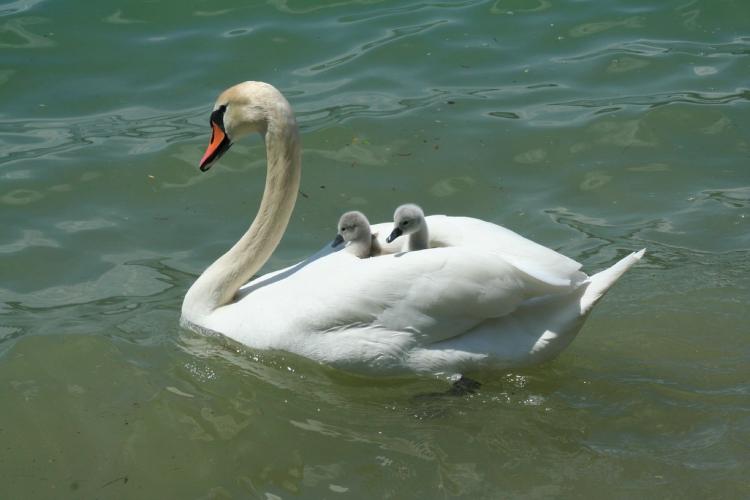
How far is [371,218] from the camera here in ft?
24.8

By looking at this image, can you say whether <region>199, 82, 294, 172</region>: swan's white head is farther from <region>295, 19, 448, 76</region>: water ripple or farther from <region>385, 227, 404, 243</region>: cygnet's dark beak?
<region>295, 19, 448, 76</region>: water ripple

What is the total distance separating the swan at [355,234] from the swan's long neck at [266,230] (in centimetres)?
47

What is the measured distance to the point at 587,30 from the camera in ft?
34.4

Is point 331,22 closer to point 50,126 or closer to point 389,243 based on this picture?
point 50,126

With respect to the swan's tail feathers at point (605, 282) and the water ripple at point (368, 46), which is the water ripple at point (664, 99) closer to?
the water ripple at point (368, 46)

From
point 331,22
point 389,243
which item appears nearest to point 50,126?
point 331,22

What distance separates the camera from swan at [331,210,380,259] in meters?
5.86

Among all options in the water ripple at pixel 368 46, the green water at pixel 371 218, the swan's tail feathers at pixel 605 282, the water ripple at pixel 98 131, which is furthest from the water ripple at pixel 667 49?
the swan's tail feathers at pixel 605 282

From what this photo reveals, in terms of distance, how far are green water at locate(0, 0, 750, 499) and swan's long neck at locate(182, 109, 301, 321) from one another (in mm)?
248

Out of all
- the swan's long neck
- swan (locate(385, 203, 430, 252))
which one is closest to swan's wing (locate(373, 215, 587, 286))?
swan (locate(385, 203, 430, 252))

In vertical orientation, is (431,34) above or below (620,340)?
above

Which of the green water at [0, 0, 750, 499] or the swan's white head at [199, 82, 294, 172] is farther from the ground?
the swan's white head at [199, 82, 294, 172]

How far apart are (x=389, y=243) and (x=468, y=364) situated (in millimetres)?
890

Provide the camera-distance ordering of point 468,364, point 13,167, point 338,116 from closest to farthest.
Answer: point 468,364, point 13,167, point 338,116
